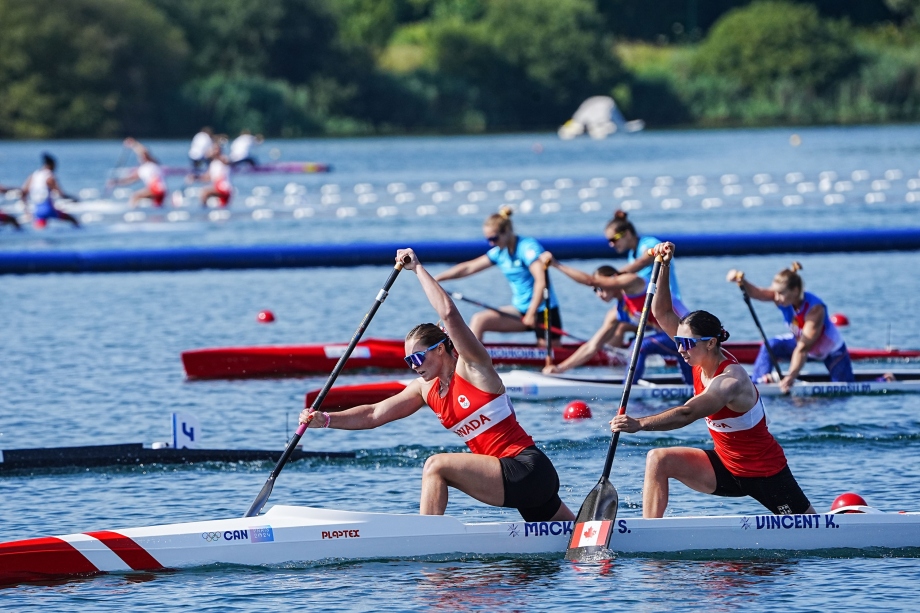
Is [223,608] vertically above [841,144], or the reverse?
[841,144]

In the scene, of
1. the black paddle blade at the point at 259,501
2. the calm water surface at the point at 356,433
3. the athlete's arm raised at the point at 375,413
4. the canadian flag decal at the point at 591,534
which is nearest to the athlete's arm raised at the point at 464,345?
the athlete's arm raised at the point at 375,413

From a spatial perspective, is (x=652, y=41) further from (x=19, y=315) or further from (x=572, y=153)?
(x=19, y=315)

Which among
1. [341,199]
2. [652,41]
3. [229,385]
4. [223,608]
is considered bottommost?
[223,608]

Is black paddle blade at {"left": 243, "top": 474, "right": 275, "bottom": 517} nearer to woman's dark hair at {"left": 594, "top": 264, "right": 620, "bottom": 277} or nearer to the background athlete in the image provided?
woman's dark hair at {"left": 594, "top": 264, "right": 620, "bottom": 277}

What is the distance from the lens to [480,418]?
8266mm

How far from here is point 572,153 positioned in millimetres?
58281

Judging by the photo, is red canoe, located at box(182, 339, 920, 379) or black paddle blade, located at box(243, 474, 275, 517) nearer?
black paddle blade, located at box(243, 474, 275, 517)

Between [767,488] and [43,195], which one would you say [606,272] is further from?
[43,195]

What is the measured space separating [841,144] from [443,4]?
45.2 meters

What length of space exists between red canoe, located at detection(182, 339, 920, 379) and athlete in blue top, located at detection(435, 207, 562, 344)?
378mm

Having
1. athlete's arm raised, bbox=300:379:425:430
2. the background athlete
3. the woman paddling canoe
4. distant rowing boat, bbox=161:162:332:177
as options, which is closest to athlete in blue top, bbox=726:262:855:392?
the woman paddling canoe

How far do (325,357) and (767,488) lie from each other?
295 inches

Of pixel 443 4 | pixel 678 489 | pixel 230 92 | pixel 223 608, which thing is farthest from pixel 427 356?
pixel 443 4

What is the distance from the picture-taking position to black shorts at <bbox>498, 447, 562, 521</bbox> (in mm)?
8266
